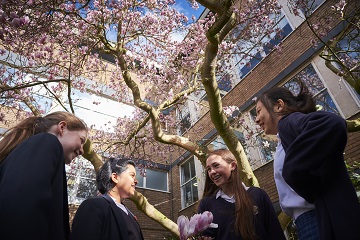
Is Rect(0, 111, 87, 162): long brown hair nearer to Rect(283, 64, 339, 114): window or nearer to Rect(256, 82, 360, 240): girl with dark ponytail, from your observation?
Rect(256, 82, 360, 240): girl with dark ponytail

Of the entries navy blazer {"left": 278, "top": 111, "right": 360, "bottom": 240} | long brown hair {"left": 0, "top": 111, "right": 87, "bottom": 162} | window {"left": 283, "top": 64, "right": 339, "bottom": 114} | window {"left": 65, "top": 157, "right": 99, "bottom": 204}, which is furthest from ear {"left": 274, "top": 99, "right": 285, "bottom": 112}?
window {"left": 65, "top": 157, "right": 99, "bottom": 204}

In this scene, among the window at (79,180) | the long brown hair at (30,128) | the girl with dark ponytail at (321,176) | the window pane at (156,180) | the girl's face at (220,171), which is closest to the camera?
the girl with dark ponytail at (321,176)

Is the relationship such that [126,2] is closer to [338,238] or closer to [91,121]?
[338,238]

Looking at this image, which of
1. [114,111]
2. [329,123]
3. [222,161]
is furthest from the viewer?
[114,111]

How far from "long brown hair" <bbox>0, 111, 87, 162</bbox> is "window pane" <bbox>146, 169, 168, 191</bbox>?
36.6 feet

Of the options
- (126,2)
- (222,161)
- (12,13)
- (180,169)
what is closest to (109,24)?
(126,2)

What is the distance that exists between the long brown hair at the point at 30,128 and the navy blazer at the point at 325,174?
4.32 feet

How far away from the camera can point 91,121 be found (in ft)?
41.4

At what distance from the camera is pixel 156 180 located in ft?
42.3

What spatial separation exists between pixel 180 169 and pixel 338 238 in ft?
38.8

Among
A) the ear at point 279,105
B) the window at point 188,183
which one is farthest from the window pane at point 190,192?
the ear at point 279,105

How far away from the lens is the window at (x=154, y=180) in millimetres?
12369

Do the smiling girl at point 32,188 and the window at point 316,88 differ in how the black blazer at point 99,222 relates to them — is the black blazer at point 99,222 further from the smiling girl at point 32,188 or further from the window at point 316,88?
the window at point 316,88

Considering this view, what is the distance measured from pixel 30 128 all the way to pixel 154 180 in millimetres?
11610
